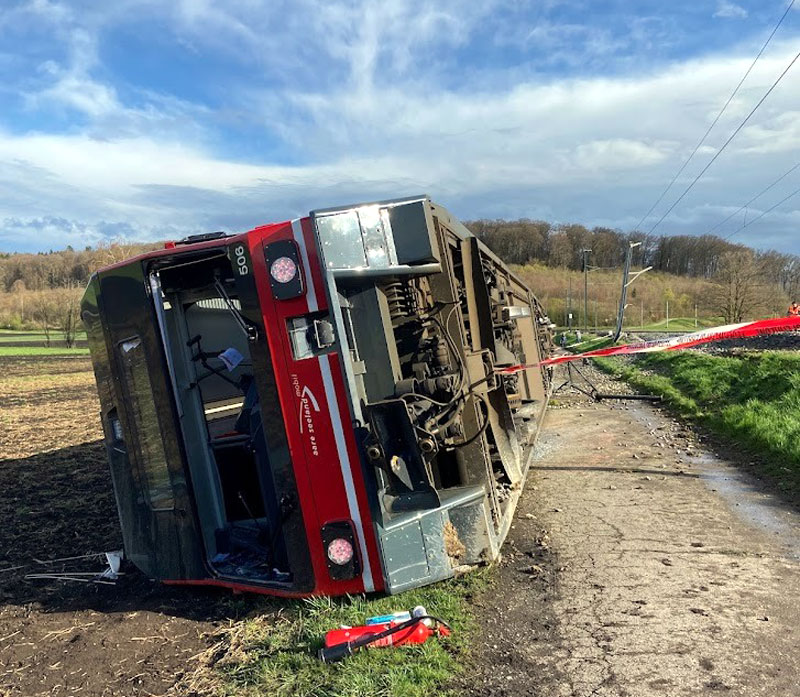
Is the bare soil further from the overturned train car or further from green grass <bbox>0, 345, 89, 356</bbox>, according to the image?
green grass <bbox>0, 345, 89, 356</bbox>

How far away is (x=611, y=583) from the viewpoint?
4.35 metres

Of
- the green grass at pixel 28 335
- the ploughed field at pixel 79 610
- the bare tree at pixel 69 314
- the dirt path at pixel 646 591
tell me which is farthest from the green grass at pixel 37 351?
the dirt path at pixel 646 591

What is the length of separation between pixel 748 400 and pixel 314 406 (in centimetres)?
914

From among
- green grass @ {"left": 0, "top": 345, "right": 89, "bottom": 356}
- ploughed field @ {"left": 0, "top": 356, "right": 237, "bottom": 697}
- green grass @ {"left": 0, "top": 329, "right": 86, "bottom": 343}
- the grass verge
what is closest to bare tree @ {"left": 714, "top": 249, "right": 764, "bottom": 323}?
ploughed field @ {"left": 0, "top": 356, "right": 237, "bottom": 697}

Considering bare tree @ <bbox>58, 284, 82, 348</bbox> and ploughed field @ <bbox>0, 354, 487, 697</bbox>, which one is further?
bare tree @ <bbox>58, 284, 82, 348</bbox>

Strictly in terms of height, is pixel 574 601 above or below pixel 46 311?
below

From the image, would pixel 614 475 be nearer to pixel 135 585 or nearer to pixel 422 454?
pixel 422 454

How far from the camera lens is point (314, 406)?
3932 millimetres

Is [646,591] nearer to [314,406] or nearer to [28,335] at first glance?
[314,406]

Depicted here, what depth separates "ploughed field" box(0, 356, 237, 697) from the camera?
3.61 metres

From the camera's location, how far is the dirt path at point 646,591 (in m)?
3.18

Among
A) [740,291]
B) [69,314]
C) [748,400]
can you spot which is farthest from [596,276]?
[748,400]

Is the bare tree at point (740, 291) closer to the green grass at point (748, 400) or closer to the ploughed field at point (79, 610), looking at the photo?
the green grass at point (748, 400)

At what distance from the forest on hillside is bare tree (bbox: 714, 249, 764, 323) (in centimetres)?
7
